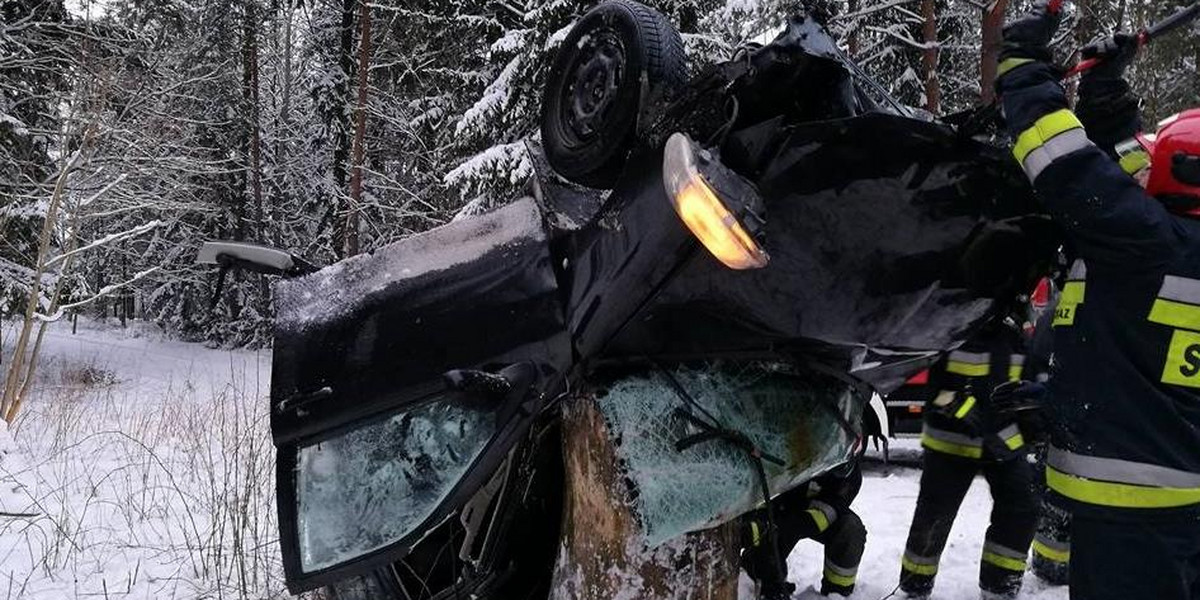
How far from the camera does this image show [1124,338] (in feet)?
6.42

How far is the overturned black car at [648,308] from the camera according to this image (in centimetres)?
150

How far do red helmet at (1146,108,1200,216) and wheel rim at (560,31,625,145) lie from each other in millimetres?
1366

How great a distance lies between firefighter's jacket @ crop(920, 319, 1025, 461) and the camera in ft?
10.2

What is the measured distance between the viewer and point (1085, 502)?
1.98 metres

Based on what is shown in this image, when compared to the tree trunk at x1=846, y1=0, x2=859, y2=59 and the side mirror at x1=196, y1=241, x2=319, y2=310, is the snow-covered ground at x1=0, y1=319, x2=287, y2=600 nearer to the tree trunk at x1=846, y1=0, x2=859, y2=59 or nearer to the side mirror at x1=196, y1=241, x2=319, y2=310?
the side mirror at x1=196, y1=241, x2=319, y2=310

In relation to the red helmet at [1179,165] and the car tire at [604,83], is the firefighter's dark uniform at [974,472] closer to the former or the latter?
the red helmet at [1179,165]

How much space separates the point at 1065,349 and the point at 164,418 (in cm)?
628

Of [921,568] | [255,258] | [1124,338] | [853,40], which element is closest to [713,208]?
[1124,338]

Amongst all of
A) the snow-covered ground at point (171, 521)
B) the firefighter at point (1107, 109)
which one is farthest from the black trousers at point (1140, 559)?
the snow-covered ground at point (171, 521)

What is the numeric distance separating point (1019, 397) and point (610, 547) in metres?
1.35

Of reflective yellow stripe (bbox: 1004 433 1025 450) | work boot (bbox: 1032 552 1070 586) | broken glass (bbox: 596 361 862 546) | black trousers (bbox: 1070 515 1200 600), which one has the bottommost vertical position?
work boot (bbox: 1032 552 1070 586)

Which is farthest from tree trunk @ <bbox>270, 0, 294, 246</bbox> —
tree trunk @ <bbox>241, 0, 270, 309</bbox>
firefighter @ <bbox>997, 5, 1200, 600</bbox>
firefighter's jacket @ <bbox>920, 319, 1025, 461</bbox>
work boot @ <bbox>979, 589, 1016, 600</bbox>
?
firefighter @ <bbox>997, 5, 1200, 600</bbox>

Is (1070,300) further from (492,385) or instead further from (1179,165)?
(492,385)

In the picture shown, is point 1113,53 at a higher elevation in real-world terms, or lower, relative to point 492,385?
higher
